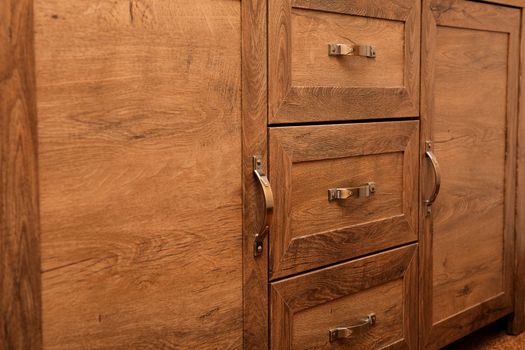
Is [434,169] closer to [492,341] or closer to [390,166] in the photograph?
[390,166]

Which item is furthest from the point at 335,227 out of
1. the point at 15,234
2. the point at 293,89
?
the point at 15,234

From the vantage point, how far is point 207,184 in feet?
3.11

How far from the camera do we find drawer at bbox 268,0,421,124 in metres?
1.03

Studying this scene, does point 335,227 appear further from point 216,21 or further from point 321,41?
point 216,21

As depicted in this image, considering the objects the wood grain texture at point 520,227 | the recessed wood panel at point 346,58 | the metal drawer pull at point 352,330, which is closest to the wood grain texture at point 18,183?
the recessed wood panel at point 346,58

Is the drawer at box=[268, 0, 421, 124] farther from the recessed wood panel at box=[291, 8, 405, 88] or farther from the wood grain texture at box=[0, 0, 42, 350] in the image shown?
the wood grain texture at box=[0, 0, 42, 350]

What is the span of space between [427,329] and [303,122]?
0.62 meters

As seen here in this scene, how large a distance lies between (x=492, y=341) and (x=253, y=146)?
1063 millimetres

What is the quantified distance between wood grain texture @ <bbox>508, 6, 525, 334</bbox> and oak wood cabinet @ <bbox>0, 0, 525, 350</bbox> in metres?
0.11

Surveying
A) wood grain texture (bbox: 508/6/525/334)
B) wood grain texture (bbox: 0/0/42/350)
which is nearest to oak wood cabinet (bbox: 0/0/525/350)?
wood grain texture (bbox: 0/0/42/350)

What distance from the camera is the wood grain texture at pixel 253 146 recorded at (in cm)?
98

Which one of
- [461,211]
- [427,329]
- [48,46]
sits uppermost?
[48,46]

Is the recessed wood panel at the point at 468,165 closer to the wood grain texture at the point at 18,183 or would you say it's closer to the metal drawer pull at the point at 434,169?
the metal drawer pull at the point at 434,169

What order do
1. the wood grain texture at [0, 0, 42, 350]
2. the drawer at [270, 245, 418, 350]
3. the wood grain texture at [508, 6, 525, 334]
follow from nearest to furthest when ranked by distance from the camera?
the wood grain texture at [0, 0, 42, 350] < the drawer at [270, 245, 418, 350] < the wood grain texture at [508, 6, 525, 334]
